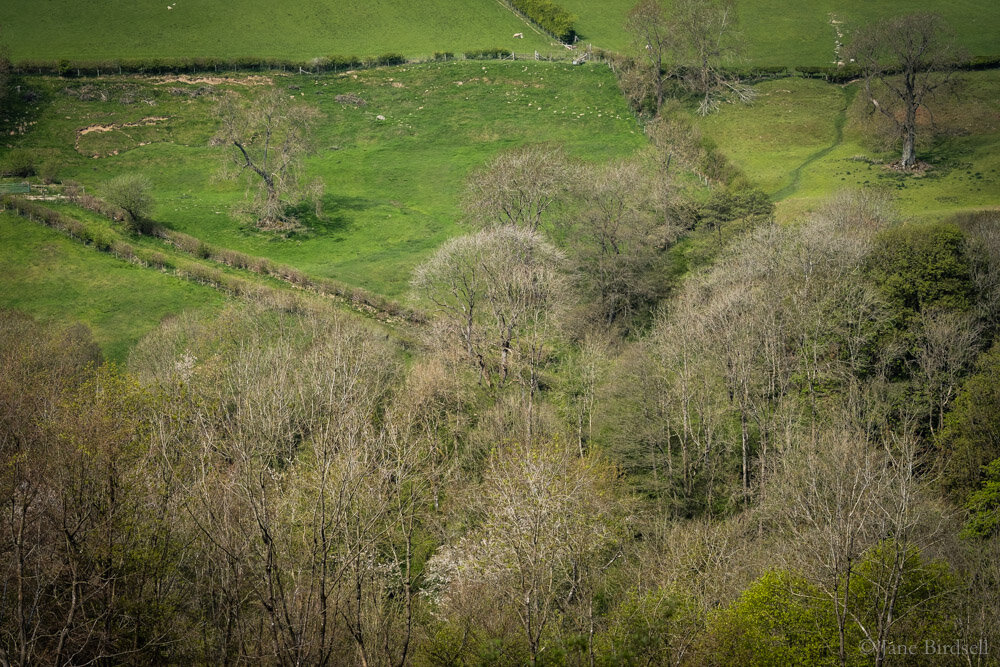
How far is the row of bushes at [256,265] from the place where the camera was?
64625 millimetres

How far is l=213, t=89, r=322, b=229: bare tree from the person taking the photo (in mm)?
78088

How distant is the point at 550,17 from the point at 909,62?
52.7 metres

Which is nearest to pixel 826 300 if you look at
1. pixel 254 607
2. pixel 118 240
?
pixel 254 607

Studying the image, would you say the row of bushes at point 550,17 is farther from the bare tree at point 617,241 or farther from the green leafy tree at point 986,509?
the green leafy tree at point 986,509

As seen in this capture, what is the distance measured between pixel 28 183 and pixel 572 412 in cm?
6252

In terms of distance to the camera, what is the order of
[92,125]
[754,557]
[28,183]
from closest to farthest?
[754,557] → [28,183] → [92,125]

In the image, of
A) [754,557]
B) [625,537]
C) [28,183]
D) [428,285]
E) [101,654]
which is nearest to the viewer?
[101,654]

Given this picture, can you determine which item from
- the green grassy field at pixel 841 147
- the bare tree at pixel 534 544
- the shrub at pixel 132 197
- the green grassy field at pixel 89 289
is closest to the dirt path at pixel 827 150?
the green grassy field at pixel 841 147

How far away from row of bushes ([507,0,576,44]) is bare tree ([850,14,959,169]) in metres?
40.6

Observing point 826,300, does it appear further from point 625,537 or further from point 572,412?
point 625,537

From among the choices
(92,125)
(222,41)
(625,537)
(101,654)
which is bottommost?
(625,537)

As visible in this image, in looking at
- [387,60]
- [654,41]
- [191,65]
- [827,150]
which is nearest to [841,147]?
[827,150]

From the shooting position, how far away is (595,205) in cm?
6875

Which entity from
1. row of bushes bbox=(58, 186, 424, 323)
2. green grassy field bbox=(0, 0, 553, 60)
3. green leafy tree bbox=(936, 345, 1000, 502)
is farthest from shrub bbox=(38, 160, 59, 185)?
green leafy tree bbox=(936, 345, 1000, 502)
